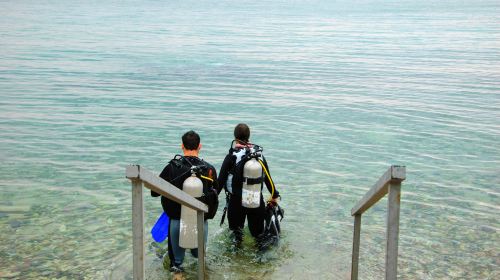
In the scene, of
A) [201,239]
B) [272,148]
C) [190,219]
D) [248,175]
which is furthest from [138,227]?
[272,148]

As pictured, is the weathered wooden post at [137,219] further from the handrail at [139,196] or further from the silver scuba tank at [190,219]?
the silver scuba tank at [190,219]

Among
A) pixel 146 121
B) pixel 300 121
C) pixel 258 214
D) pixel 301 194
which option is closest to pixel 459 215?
pixel 301 194

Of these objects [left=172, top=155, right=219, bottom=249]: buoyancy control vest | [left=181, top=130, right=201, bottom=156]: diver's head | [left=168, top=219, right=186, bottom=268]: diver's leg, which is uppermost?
[left=181, top=130, right=201, bottom=156]: diver's head

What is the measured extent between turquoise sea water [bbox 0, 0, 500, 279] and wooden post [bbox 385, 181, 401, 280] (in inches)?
120

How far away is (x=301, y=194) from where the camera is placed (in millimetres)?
10922

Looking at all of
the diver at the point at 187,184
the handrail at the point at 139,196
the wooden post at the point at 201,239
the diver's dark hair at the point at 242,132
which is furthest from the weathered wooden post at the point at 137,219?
the diver's dark hair at the point at 242,132

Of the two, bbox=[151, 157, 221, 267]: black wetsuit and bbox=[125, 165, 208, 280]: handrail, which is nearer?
bbox=[125, 165, 208, 280]: handrail

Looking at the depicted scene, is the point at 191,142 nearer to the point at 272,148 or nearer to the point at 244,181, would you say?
the point at 244,181

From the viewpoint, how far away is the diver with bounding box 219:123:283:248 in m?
6.80

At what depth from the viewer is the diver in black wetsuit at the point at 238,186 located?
6918 mm

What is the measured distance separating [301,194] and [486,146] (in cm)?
684

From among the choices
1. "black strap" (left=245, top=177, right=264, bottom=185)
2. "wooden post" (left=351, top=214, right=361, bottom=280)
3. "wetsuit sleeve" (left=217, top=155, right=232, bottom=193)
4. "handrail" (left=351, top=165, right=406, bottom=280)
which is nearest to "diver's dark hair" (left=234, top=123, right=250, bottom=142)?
"wetsuit sleeve" (left=217, top=155, right=232, bottom=193)

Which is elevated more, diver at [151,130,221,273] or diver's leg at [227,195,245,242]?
diver at [151,130,221,273]

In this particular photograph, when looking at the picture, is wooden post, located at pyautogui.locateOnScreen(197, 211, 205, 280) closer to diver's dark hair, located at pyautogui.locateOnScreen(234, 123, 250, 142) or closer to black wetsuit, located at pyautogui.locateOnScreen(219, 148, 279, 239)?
black wetsuit, located at pyautogui.locateOnScreen(219, 148, 279, 239)
